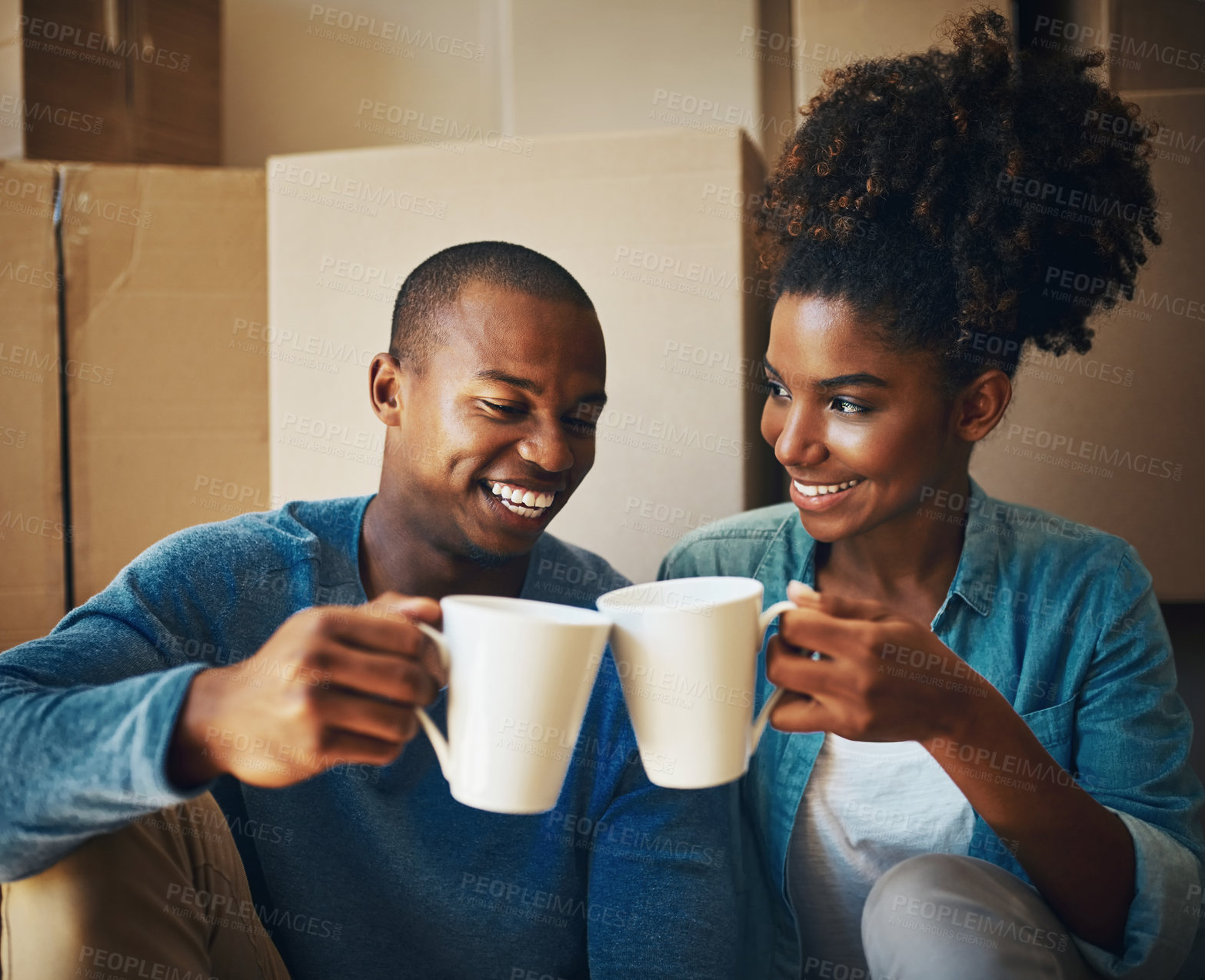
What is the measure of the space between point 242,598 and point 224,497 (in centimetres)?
49

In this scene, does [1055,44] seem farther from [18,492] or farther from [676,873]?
[18,492]

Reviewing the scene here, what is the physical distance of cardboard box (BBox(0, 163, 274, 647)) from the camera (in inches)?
53.0

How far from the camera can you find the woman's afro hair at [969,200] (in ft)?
3.34

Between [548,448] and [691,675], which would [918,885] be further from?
[548,448]

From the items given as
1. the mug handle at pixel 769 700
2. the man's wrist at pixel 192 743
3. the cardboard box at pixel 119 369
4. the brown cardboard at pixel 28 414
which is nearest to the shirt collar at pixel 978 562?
the mug handle at pixel 769 700

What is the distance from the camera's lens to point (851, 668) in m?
0.71

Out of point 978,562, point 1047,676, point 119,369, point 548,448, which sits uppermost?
point 119,369

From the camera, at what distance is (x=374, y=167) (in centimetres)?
136

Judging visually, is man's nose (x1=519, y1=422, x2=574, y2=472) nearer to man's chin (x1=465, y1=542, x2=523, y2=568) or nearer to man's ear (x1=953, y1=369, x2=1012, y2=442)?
man's chin (x1=465, y1=542, x2=523, y2=568)

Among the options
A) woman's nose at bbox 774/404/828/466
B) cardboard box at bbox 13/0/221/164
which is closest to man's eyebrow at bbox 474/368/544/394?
woman's nose at bbox 774/404/828/466

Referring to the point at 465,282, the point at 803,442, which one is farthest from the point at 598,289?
the point at 803,442

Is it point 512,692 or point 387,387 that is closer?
point 512,692

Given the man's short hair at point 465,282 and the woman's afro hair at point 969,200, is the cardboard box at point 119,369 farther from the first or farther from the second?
the woman's afro hair at point 969,200

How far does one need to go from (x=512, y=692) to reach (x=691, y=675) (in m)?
0.12
